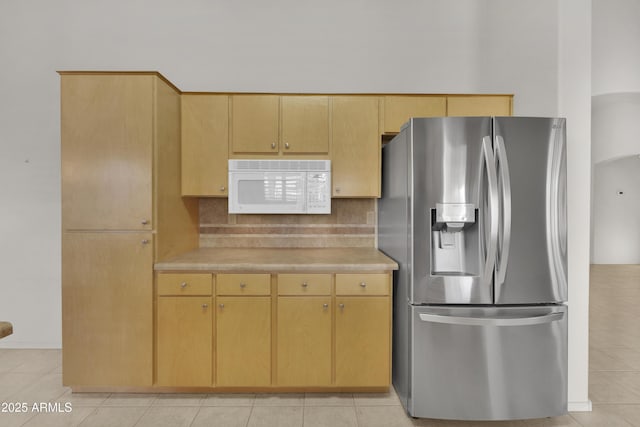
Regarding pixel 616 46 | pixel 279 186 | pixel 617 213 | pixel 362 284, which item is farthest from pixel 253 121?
pixel 617 213

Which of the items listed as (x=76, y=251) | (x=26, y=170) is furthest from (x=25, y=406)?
(x=26, y=170)

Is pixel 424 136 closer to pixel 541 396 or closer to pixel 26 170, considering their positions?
pixel 541 396

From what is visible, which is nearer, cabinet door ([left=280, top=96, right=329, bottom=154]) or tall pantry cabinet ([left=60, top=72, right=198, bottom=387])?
tall pantry cabinet ([left=60, top=72, right=198, bottom=387])

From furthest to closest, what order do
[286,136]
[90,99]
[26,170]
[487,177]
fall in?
[26,170] < [286,136] < [90,99] < [487,177]

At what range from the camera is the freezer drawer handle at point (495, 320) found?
196 cm

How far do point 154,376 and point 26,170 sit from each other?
7.39 feet

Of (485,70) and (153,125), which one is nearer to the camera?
(153,125)

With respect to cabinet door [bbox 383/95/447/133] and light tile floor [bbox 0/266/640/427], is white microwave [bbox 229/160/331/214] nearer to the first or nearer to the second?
cabinet door [bbox 383/95/447/133]

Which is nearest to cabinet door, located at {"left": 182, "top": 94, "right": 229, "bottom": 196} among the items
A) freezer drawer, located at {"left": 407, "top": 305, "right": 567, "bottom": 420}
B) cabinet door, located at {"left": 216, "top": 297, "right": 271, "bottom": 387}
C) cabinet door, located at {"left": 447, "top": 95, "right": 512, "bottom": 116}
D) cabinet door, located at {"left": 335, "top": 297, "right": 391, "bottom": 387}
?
cabinet door, located at {"left": 216, "top": 297, "right": 271, "bottom": 387}

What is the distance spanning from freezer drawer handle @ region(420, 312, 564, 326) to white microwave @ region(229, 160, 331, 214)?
114 cm

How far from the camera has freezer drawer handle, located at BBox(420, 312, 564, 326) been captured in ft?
6.42

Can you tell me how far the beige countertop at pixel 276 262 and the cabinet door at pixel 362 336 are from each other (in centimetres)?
22

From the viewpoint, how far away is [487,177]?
1950mm

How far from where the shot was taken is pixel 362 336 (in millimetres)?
2305
